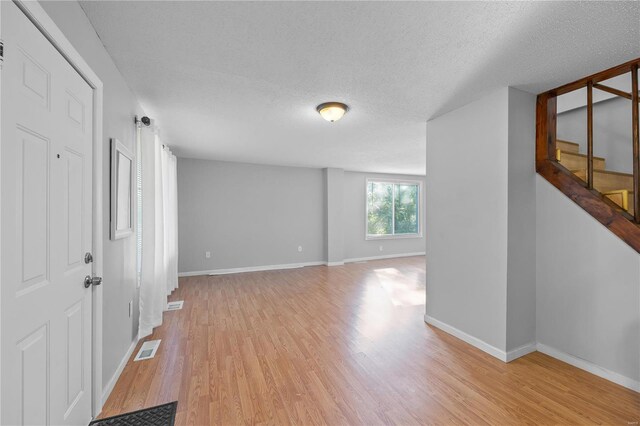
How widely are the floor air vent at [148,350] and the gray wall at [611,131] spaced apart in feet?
16.6

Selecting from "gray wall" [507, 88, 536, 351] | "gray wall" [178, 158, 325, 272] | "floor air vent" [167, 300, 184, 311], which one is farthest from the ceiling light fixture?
"gray wall" [178, 158, 325, 272]

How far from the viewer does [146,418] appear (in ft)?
5.35

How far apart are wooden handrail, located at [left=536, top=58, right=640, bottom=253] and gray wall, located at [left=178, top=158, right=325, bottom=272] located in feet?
15.6

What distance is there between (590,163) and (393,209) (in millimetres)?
5404

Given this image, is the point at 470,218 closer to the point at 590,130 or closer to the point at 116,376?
the point at 590,130

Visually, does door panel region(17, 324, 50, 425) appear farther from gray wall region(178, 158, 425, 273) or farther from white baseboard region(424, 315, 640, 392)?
gray wall region(178, 158, 425, 273)

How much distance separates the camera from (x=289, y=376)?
2061 mm

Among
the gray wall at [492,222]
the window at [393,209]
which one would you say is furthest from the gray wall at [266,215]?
the gray wall at [492,222]

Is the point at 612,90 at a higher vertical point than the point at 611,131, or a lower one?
higher

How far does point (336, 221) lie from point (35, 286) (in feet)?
18.8

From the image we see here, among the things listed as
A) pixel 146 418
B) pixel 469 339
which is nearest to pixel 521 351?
pixel 469 339

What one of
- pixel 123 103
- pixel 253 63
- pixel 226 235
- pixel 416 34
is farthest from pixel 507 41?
pixel 226 235

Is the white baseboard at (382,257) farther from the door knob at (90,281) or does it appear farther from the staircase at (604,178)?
the door knob at (90,281)

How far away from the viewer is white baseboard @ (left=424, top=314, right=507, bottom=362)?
2314 mm
